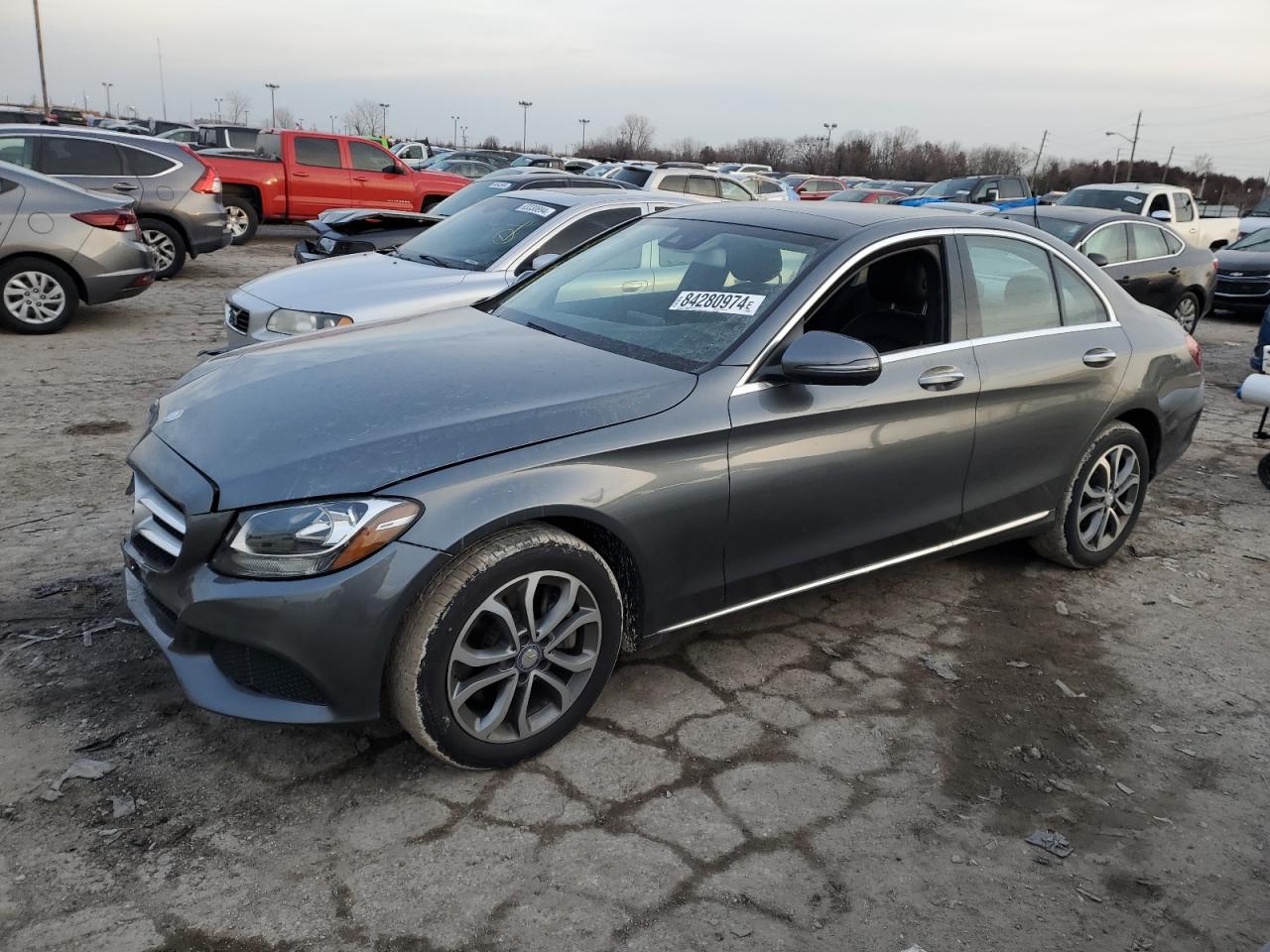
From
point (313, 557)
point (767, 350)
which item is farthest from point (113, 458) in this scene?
point (767, 350)

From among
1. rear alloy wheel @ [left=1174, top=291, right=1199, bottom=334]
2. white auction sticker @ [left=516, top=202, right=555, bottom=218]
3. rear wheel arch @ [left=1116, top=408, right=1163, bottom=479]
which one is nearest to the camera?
rear wheel arch @ [left=1116, top=408, right=1163, bottom=479]

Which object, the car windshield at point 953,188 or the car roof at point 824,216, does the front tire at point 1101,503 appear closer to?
the car roof at point 824,216

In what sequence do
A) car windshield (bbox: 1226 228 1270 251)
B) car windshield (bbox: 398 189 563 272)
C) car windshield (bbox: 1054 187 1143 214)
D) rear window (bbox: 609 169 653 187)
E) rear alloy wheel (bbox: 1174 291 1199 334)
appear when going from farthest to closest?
rear window (bbox: 609 169 653 187)
car windshield (bbox: 1054 187 1143 214)
car windshield (bbox: 1226 228 1270 251)
rear alloy wheel (bbox: 1174 291 1199 334)
car windshield (bbox: 398 189 563 272)

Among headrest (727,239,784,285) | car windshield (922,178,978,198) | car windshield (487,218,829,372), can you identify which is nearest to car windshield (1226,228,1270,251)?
car windshield (922,178,978,198)

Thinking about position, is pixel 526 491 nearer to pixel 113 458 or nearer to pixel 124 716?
pixel 124 716

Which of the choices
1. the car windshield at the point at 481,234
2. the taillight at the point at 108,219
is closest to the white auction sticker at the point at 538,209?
the car windshield at the point at 481,234

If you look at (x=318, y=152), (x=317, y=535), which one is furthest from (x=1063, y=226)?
(x=318, y=152)

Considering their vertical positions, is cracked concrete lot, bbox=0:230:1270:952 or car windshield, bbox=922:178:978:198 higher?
car windshield, bbox=922:178:978:198

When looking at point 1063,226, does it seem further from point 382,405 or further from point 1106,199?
point 382,405

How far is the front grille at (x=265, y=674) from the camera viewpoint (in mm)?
2752

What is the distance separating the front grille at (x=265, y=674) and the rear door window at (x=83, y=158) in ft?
36.5

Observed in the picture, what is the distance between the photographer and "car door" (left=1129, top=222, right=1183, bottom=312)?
35.4ft

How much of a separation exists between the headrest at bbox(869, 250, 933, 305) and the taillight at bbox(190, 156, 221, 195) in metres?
10.7

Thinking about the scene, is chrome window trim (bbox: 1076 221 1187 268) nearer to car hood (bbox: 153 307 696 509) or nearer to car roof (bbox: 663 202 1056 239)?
car roof (bbox: 663 202 1056 239)
